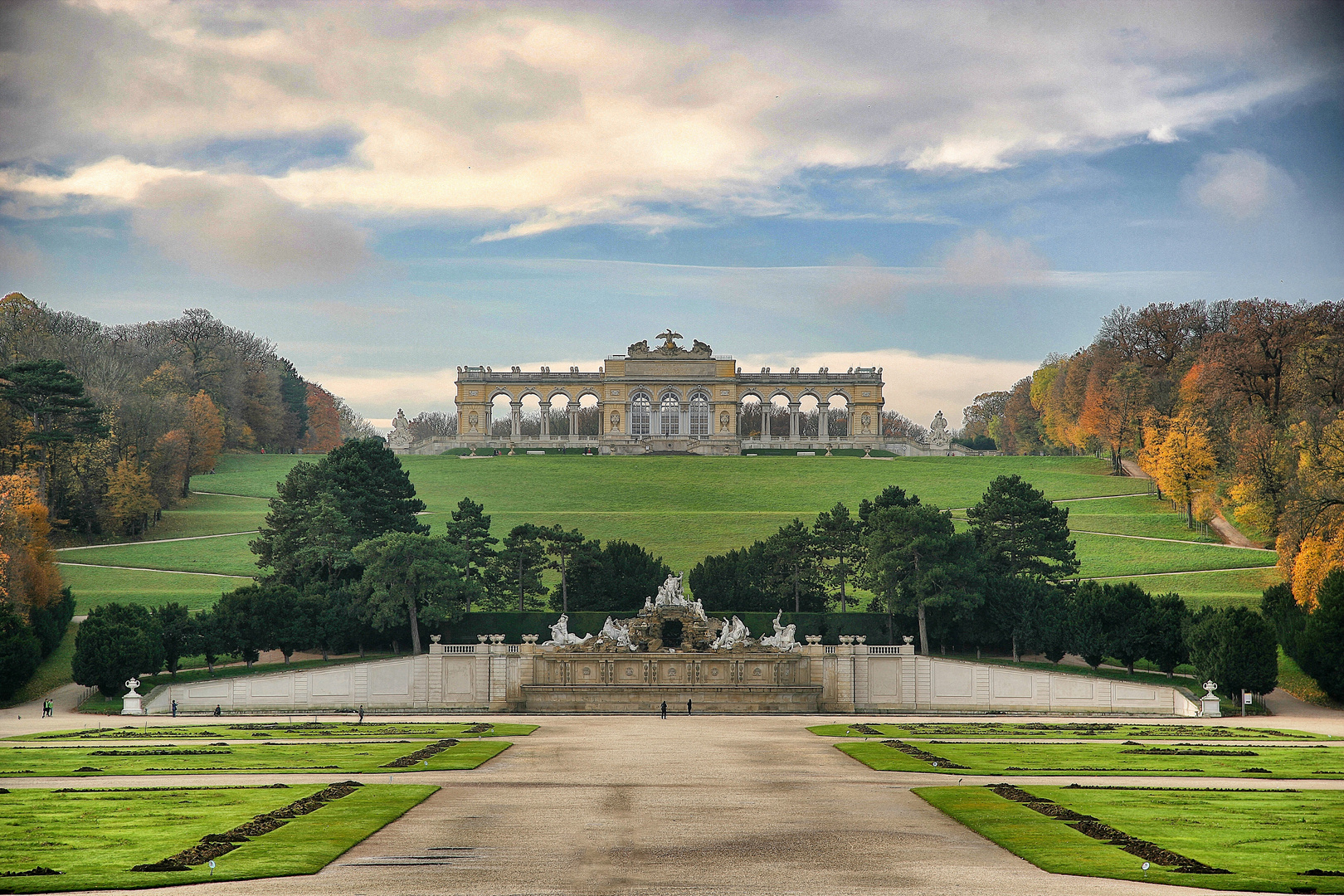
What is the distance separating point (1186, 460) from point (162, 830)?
70.3m

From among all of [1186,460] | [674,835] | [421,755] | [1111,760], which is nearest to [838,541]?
[1186,460]

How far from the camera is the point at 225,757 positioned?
32.1 meters

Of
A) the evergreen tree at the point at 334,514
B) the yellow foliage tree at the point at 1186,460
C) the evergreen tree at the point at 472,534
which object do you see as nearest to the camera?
the evergreen tree at the point at 334,514

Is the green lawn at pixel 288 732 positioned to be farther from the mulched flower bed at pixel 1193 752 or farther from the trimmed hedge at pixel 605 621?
the mulched flower bed at pixel 1193 752

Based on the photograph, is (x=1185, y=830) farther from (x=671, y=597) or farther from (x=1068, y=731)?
(x=671, y=597)

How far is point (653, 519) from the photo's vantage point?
83.5 metres

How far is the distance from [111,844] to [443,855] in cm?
515

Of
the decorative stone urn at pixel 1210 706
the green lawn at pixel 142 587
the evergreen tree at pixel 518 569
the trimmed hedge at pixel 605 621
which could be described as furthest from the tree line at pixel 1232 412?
the green lawn at pixel 142 587

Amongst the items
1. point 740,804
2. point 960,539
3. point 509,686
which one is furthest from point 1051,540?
point 740,804

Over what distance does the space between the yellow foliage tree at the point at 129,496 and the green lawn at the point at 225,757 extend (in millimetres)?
47436

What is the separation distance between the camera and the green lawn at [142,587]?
208 ft

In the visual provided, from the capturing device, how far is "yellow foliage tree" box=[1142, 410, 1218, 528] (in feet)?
257

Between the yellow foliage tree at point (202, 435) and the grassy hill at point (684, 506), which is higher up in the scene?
the yellow foliage tree at point (202, 435)

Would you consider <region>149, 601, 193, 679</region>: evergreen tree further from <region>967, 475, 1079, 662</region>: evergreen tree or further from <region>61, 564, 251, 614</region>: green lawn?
<region>967, 475, 1079, 662</region>: evergreen tree
